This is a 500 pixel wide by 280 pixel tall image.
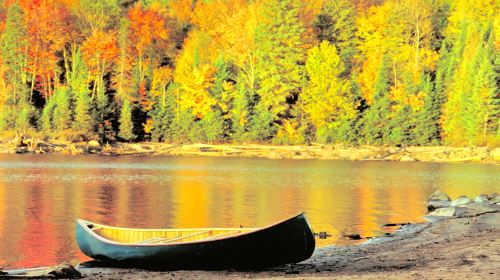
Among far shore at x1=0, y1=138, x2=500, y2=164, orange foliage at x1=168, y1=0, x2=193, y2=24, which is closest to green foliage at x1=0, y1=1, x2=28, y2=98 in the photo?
far shore at x1=0, y1=138, x2=500, y2=164

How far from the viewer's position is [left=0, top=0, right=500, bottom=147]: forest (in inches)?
3187

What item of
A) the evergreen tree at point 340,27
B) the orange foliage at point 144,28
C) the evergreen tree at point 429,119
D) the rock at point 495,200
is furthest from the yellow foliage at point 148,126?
the rock at point 495,200

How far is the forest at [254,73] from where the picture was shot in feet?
266

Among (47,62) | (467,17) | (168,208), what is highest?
(467,17)

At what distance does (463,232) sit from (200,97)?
6779cm

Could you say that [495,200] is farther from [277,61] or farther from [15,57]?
[15,57]

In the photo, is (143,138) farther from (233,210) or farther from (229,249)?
(229,249)

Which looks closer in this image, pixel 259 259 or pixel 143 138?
pixel 259 259

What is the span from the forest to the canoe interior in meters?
62.0

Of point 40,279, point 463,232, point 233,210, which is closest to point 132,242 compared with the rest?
point 40,279

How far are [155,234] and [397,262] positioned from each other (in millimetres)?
5713

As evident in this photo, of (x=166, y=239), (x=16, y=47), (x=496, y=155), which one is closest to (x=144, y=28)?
(x=16, y=47)

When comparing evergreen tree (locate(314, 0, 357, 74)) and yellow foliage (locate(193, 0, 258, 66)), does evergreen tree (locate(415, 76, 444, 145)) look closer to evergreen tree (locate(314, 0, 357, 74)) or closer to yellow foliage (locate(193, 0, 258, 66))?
evergreen tree (locate(314, 0, 357, 74))

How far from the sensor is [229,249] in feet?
49.5
